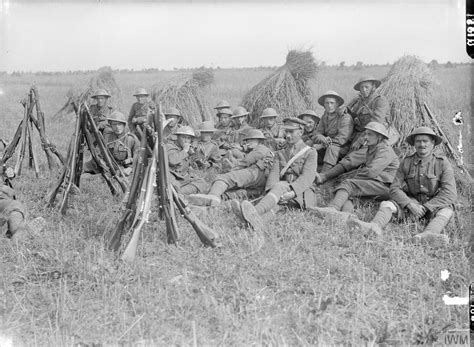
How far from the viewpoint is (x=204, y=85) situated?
14.9 meters

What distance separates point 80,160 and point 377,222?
4.37 m

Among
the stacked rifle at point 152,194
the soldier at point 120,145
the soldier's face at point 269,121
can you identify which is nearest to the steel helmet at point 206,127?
the soldier's face at point 269,121

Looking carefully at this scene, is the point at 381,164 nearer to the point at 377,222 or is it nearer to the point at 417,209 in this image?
the point at 417,209

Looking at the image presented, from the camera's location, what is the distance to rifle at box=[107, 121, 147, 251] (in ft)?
18.1

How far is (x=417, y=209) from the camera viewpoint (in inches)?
256

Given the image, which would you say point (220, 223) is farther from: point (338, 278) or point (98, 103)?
point (98, 103)

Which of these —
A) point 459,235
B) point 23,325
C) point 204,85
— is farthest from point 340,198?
point 204,85

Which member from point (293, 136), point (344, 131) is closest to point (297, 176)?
point (293, 136)

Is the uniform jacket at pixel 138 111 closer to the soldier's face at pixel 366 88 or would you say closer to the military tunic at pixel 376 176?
the soldier's face at pixel 366 88

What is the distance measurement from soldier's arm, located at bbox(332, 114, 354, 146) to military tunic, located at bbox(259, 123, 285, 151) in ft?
4.46

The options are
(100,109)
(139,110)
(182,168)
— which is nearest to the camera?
(182,168)

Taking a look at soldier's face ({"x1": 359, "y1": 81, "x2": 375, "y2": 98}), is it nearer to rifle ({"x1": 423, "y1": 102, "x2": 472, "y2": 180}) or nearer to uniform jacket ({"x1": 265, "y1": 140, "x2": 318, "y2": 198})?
rifle ({"x1": 423, "y1": 102, "x2": 472, "y2": 180})

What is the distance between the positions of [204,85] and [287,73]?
11.1 feet

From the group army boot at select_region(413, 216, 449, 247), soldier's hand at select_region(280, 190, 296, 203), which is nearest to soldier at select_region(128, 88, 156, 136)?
soldier's hand at select_region(280, 190, 296, 203)
